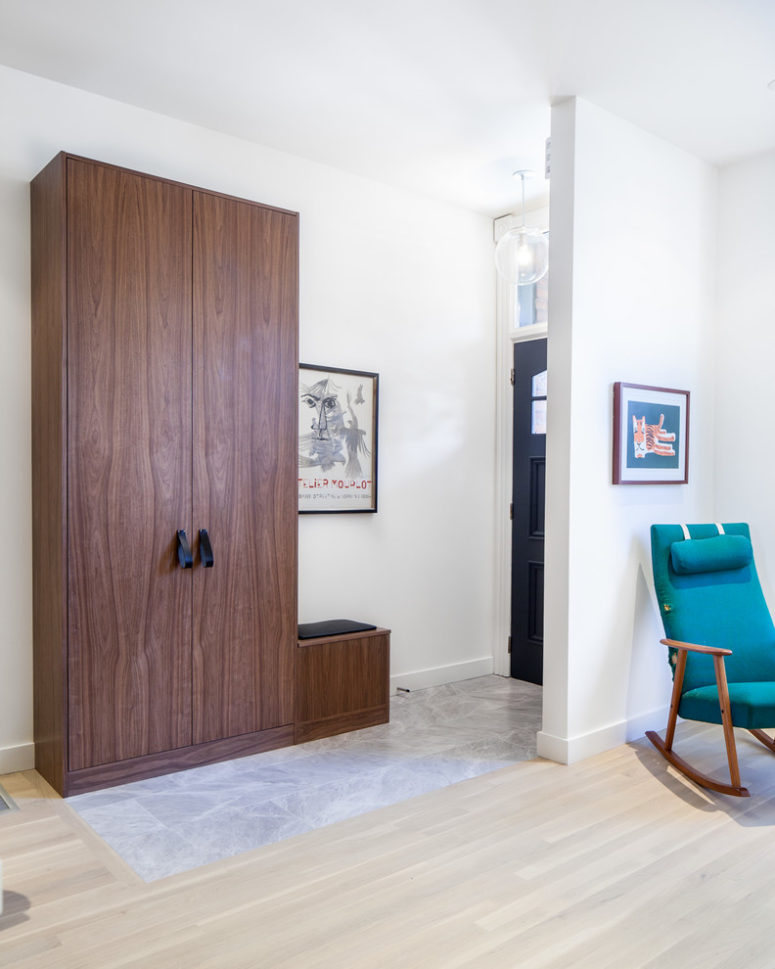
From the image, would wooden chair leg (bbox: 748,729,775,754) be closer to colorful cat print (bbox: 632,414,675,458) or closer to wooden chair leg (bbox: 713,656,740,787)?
wooden chair leg (bbox: 713,656,740,787)

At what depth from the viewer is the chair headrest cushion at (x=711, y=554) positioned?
3.31 meters

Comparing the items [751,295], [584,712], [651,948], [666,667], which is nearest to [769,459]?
[751,295]

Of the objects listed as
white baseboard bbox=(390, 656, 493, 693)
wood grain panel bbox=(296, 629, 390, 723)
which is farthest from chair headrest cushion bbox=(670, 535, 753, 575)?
white baseboard bbox=(390, 656, 493, 693)

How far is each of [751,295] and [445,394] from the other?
1683 mm

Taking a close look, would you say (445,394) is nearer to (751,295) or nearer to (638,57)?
(751,295)

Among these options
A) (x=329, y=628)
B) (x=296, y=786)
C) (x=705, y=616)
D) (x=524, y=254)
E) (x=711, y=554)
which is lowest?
(x=296, y=786)

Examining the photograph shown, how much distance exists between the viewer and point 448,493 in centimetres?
455

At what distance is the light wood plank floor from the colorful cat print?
4.86 ft

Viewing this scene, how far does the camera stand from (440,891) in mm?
2195

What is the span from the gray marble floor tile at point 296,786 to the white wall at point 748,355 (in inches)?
60.1

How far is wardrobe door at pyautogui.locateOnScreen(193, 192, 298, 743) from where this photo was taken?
10.3ft

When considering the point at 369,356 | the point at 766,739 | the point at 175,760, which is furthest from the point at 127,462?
the point at 766,739

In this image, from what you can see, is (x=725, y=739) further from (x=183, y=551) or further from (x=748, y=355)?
(x=183, y=551)

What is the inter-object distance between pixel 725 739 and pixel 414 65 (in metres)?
2.86
